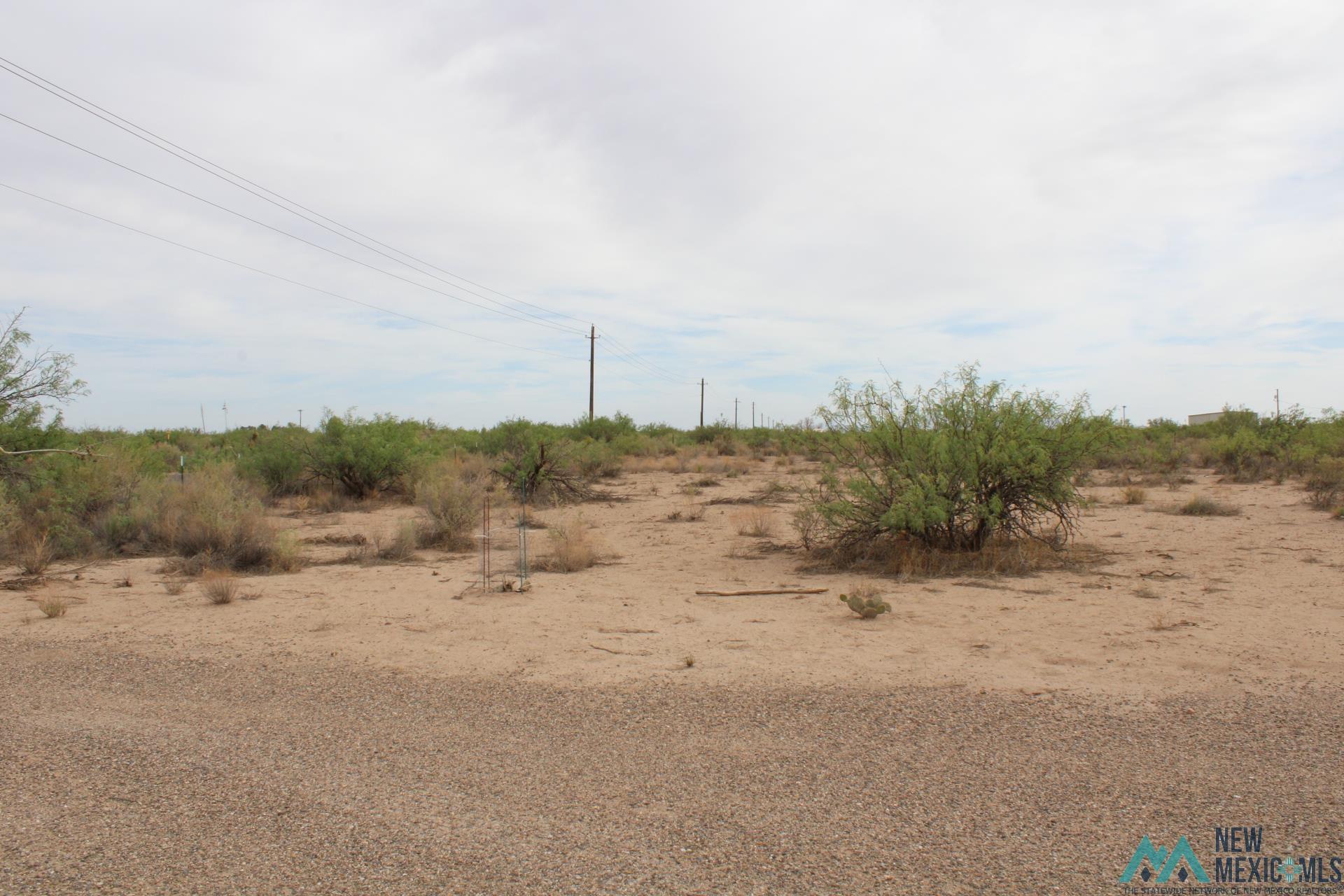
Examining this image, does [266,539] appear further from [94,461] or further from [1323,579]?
[1323,579]

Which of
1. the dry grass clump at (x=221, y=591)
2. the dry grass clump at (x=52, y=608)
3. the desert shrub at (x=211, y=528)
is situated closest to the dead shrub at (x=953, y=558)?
the dry grass clump at (x=221, y=591)

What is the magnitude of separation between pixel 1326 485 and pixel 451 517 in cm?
2035

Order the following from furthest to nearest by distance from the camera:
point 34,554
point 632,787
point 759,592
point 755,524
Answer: point 755,524
point 34,554
point 759,592
point 632,787

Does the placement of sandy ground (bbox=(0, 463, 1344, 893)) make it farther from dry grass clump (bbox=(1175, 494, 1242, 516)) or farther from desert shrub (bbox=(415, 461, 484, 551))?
dry grass clump (bbox=(1175, 494, 1242, 516))

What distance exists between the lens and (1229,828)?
4.19m

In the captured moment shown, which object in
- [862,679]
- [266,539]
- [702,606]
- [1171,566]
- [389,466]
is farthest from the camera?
[389,466]

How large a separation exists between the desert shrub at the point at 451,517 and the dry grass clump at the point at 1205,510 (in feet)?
50.6

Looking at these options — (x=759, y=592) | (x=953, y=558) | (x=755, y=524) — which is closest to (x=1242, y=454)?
(x=755, y=524)

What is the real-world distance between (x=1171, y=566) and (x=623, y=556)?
341 inches

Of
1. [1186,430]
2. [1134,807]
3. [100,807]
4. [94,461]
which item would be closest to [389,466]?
[94,461]

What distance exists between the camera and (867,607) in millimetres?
9539

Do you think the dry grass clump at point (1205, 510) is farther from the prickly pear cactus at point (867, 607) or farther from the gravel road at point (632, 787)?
the gravel road at point (632, 787)

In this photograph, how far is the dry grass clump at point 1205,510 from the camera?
18.7m

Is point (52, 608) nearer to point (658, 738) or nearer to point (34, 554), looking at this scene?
point (34, 554)
